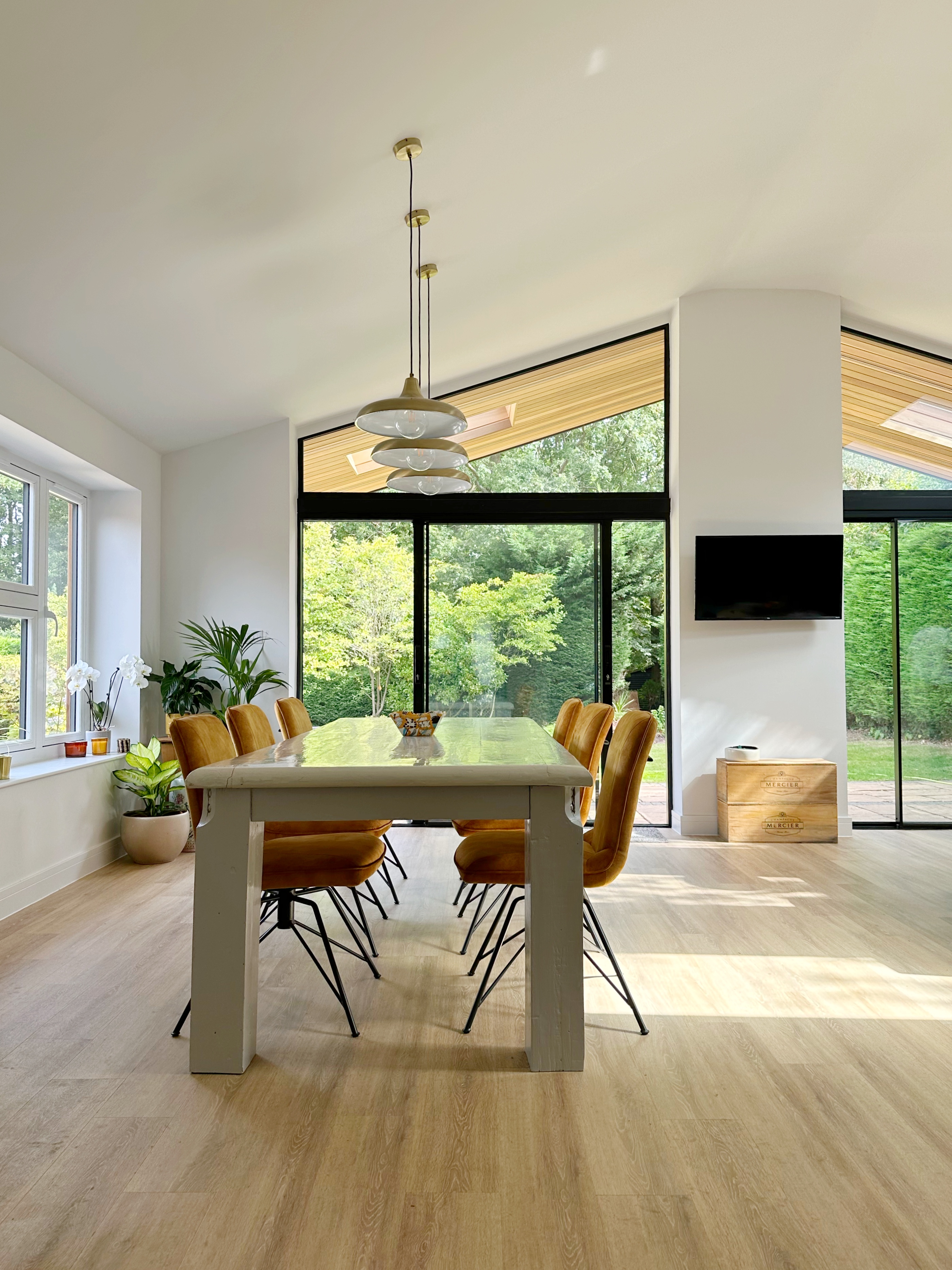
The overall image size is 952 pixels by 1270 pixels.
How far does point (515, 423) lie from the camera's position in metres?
6.42

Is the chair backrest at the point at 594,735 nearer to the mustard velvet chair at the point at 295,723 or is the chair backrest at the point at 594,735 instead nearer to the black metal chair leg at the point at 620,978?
the black metal chair leg at the point at 620,978

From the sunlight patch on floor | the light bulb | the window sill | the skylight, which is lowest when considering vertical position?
the sunlight patch on floor

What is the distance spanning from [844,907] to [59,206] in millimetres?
4235

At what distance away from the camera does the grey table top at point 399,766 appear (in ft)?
7.83

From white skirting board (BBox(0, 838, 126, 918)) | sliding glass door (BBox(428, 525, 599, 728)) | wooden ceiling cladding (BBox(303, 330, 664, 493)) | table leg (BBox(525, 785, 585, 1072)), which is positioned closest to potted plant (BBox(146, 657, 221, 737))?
white skirting board (BBox(0, 838, 126, 918))

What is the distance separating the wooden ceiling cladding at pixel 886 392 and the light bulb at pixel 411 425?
4.21 m

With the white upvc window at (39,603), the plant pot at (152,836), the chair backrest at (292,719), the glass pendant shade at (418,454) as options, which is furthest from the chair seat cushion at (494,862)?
the white upvc window at (39,603)

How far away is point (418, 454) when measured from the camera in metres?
3.57

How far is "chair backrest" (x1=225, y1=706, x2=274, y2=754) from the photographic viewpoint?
11.1ft

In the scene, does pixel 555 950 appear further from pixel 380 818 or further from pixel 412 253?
pixel 412 253

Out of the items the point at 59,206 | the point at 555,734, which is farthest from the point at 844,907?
the point at 59,206

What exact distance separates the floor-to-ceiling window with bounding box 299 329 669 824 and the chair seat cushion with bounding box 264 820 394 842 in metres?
2.80

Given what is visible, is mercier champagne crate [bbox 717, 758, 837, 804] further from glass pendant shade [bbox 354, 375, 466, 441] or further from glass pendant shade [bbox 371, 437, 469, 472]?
glass pendant shade [bbox 354, 375, 466, 441]

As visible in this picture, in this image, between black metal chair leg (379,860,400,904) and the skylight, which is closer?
black metal chair leg (379,860,400,904)
